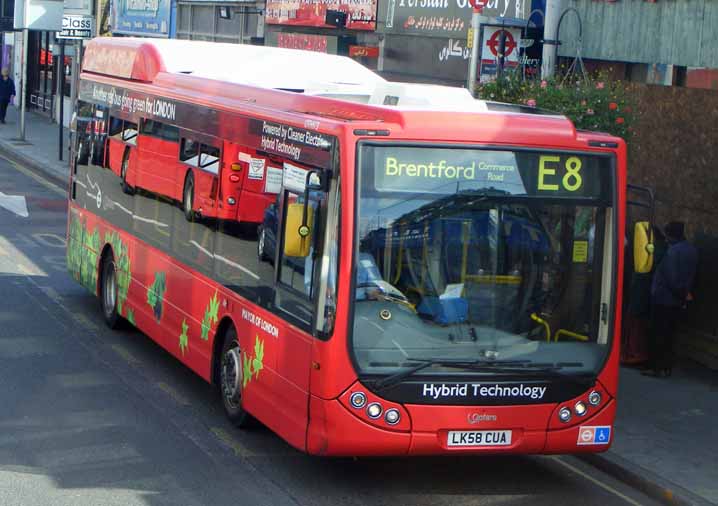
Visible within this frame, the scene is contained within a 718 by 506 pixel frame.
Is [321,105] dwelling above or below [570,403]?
above

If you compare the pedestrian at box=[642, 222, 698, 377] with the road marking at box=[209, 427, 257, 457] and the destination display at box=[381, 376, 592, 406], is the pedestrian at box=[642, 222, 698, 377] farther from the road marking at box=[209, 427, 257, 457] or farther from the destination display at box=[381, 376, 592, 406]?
the road marking at box=[209, 427, 257, 457]

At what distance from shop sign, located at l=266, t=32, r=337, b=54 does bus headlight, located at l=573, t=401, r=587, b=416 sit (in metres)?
17.4

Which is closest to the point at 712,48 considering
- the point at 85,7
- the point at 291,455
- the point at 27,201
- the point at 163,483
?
the point at 291,455

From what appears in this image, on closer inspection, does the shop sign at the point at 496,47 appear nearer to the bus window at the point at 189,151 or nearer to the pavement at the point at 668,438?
the pavement at the point at 668,438

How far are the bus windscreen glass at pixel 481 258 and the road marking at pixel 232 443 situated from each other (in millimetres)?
1745

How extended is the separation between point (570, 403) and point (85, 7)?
26884 mm

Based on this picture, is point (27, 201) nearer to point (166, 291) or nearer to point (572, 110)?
point (166, 291)

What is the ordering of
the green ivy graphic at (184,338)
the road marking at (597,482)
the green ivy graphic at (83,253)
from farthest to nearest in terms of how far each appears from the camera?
the green ivy graphic at (83,253) → the green ivy graphic at (184,338) → the road marking at (597,482)

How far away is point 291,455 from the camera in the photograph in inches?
382

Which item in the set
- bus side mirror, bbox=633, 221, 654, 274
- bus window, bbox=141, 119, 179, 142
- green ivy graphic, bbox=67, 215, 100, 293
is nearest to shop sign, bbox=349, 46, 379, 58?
green ivy graphic, bbox=67, 215, 100, 293

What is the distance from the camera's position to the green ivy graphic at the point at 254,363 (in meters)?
9.61

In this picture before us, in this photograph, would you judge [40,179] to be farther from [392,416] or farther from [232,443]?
[392,416]

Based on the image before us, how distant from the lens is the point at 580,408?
29.0 ft

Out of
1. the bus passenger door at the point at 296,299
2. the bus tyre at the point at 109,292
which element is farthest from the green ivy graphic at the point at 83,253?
the bus passenger door at the point at 296,299
